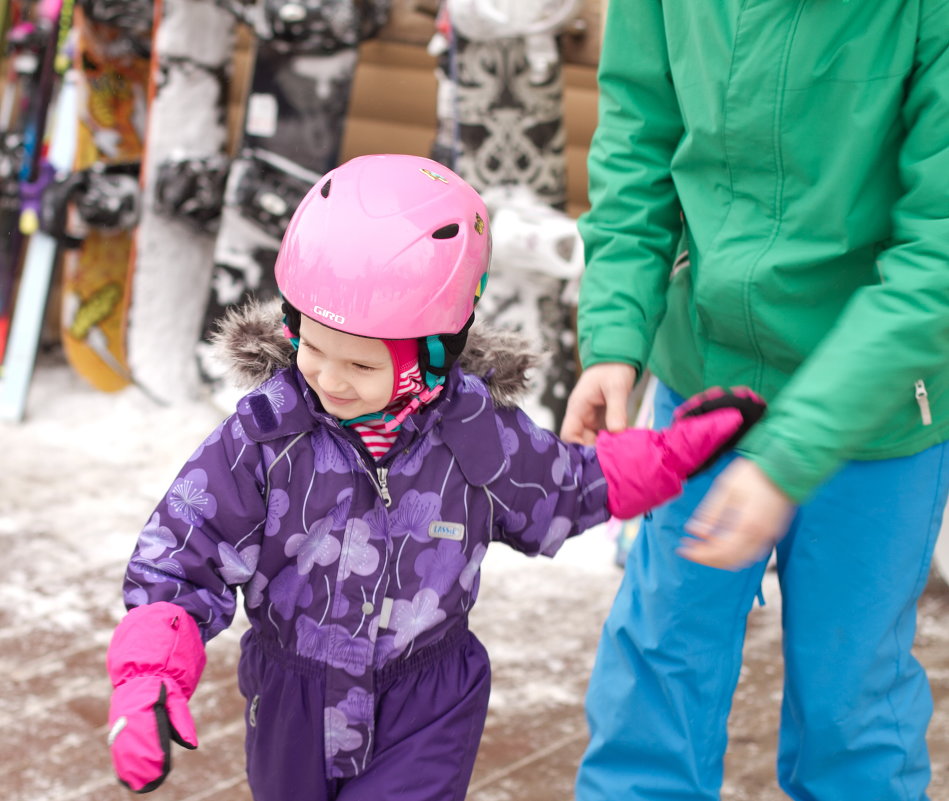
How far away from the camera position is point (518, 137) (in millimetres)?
4234

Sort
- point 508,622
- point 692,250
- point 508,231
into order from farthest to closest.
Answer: point 508,231
point 508,622
point 692,250

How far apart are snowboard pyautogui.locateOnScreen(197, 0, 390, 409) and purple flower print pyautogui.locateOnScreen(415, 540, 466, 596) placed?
290 cm

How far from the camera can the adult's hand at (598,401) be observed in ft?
6.01

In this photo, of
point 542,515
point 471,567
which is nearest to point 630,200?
point 542,515

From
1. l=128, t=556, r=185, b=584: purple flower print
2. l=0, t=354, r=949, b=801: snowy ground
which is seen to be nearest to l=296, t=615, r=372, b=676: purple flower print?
l=128, t=556, r=185, b=584: purple flower print

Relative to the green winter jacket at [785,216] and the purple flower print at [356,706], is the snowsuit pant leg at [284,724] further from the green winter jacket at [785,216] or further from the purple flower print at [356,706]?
the green winter jacket at [785,216]

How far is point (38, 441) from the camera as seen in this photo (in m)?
4.61

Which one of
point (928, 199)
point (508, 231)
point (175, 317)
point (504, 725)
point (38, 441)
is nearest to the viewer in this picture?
point (928, 199)

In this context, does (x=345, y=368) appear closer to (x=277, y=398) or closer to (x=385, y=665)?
(x=277, y=398)

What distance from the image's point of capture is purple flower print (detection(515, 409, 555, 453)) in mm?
1805

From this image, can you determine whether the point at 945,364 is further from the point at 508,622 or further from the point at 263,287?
the point at 263,287

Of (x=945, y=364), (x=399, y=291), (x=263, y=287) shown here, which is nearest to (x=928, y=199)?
(x=945, y=364)

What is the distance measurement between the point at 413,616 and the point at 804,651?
589 millimetres

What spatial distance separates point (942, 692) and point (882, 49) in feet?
6.23
